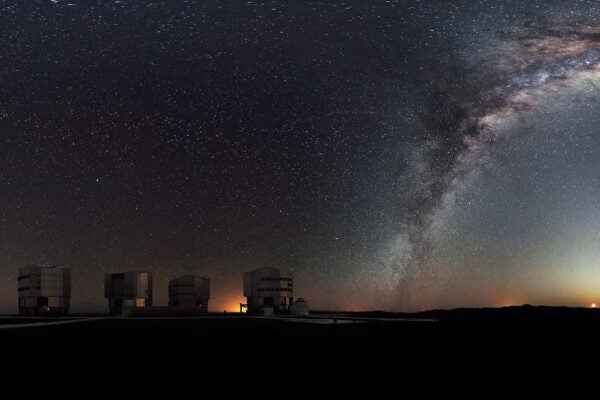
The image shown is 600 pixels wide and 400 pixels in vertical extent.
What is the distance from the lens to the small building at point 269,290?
12988cm

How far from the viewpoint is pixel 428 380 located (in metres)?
11.3

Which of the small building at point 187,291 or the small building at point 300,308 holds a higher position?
the small building at point 187,291

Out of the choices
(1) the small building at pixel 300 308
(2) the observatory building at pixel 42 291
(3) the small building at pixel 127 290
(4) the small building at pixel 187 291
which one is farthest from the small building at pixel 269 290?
(2) the observatory building at pixel 42 291

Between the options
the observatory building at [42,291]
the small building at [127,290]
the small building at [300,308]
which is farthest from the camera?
the small building at [127,290]

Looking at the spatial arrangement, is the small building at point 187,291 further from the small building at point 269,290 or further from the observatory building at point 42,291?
the observatory building at point 42,291

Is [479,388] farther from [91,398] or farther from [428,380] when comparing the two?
[91,398]

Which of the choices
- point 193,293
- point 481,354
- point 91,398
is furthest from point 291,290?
point 91,398

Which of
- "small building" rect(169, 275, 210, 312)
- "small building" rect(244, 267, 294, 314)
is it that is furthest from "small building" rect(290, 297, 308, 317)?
"small building" rect(169, 275, 210, 312)

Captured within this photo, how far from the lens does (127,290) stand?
13662cm

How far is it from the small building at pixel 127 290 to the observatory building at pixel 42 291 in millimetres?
9471

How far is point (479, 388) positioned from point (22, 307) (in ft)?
452

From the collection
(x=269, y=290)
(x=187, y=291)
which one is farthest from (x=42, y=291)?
(x=269, y=290)

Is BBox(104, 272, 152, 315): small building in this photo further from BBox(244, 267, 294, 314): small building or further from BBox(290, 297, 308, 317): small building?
BBox(290, 297, 308, 317): small building

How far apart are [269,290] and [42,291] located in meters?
46.6
